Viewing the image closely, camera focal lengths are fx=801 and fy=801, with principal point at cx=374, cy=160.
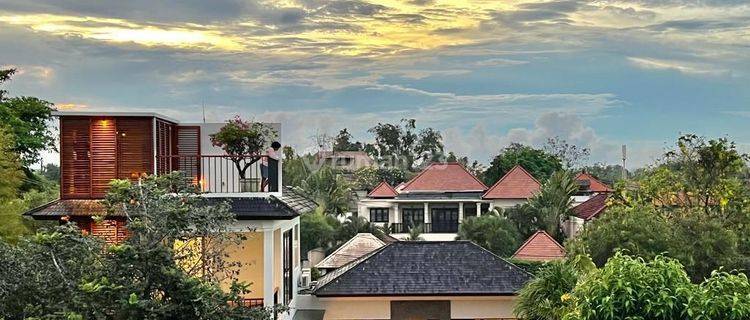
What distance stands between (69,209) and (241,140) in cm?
320

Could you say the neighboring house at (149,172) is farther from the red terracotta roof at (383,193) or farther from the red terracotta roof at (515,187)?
the red terracotta roof at (383,193)

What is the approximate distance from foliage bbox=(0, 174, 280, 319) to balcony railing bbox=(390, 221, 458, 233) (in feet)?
123

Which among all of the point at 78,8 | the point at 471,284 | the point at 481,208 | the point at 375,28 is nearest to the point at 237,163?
the point at 471,284

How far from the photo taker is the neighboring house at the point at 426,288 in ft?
58.0

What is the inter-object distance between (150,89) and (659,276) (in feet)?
47.9

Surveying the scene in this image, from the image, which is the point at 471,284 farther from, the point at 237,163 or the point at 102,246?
the point at 102,246

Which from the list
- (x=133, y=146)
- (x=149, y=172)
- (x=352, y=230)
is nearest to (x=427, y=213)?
(x=352, y=230)

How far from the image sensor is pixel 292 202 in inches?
626

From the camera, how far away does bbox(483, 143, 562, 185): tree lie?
5959 centimetres

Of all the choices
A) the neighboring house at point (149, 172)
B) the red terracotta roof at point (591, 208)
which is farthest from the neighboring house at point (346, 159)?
the neighboring house at point (149, 172)

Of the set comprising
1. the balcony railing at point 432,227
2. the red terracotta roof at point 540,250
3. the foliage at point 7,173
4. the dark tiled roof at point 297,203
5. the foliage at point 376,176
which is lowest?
the balcony railing at point 432,227

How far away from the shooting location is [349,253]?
29797 millimetres

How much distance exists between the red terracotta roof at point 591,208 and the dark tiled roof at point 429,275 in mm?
19437

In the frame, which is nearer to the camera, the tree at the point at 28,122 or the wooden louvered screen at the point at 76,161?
the wooden louvered screen at the point at 76,161
